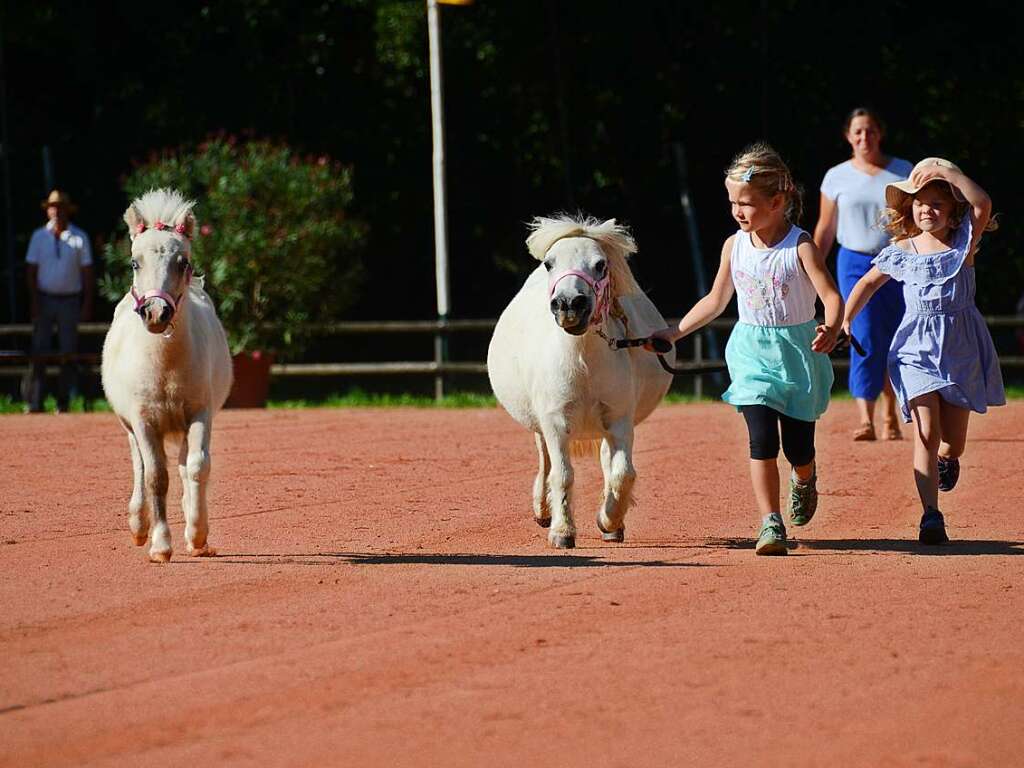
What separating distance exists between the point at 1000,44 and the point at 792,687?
25.7 meters

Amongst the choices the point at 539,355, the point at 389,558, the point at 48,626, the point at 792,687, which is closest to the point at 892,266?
the point at 539,355

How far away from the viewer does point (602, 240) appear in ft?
27.5

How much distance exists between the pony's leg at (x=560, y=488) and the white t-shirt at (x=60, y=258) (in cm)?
1155

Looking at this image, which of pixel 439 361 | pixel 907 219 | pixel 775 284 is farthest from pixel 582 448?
pixel 439 361

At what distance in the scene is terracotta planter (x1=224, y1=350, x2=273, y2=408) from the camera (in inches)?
756

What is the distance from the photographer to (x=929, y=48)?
28.8m

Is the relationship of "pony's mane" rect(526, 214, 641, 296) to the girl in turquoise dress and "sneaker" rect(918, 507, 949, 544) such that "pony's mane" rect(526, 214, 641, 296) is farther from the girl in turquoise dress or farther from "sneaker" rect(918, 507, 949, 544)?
"sneaker" rect(918, 507, 949, 544)

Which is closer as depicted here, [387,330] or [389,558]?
[389,558]

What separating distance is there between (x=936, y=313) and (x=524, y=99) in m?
22.6

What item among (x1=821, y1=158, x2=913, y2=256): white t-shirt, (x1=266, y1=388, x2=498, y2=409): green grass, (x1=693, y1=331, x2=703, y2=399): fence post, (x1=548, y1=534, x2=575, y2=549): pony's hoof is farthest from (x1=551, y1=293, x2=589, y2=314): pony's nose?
(x1=693, y1=331, x2=703, y2=399): fence post

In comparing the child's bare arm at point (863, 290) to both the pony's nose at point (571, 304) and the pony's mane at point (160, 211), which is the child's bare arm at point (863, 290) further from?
the pony's mane at point (160, 211)

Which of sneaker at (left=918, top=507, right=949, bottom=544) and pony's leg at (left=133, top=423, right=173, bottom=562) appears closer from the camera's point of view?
pony's leg at (left=133, top=423, right=173, bottom=562)

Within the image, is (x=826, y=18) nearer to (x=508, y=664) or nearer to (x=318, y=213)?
(x=318, y=213)

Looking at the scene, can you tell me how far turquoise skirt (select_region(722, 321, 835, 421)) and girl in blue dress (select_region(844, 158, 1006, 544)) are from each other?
1.32 ft
